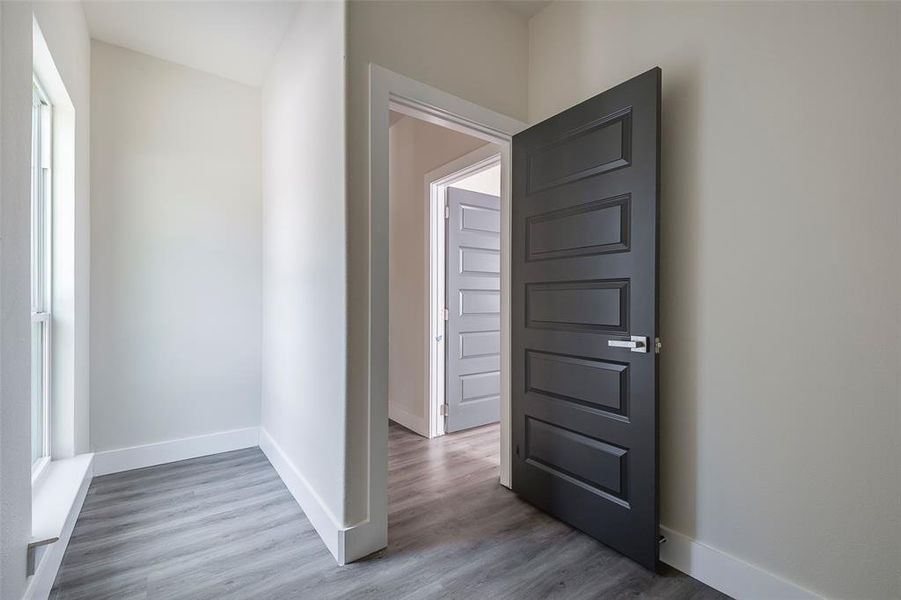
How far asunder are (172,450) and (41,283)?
4.43ft

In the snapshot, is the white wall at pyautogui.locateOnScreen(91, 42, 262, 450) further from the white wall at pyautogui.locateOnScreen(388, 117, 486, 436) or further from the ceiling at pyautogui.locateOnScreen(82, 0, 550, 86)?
the white wall at pyautogui.locateOnScreen(388, 117, 486, 436)

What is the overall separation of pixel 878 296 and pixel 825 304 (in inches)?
5.0

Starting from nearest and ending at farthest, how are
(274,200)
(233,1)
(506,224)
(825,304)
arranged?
(825,304), (233,1), (506,224), (274,200)

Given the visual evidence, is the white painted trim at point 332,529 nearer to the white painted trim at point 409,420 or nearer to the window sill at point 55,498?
the window sill at point 55,498

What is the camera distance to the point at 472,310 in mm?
3586

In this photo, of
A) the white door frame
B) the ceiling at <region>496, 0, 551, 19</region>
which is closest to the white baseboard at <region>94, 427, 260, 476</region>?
the white door frame

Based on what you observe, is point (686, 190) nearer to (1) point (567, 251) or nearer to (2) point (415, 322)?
(1) point (567, 251)

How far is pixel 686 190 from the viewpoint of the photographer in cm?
172

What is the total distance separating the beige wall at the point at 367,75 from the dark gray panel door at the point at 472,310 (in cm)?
128

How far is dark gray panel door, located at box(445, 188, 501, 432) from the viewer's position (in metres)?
3.45

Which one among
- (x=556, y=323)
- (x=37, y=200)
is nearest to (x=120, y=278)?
(x=37, y=200)

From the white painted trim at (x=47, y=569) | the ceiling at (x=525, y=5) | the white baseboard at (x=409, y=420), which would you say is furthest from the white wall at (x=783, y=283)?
the white painted trim at (x=47, y=569)

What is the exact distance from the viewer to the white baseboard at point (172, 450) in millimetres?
2643

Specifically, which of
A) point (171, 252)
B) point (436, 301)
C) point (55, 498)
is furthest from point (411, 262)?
point (55, 498)
